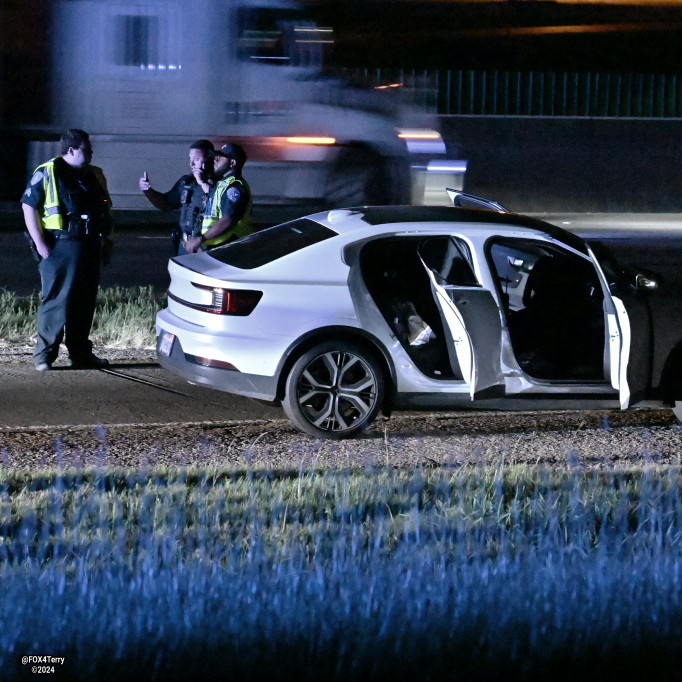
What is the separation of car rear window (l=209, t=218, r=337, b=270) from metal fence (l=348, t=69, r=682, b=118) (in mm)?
18853

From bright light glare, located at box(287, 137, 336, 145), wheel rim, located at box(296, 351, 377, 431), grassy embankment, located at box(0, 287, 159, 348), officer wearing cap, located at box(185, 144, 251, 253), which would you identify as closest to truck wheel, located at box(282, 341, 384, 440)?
wheel rim, located at box(296, 351, 377, 431)

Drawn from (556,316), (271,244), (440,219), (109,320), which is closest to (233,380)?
(271,244)

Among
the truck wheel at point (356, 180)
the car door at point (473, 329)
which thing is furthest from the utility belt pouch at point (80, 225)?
the truck wheel at point (356, 180)

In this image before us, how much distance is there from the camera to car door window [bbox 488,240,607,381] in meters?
7.71

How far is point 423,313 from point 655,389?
1350mm

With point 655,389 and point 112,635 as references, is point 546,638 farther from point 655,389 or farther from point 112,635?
point 655,389

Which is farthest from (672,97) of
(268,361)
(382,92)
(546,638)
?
(546,638)

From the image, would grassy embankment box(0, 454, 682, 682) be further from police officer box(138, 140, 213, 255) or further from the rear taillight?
police officer box(138, 140, 213, 255)

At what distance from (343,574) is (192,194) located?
5.27m

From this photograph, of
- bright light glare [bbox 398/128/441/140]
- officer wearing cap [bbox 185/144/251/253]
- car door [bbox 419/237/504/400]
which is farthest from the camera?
bright light glare [bbox 398/128/441/140]

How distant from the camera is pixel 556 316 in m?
7.95

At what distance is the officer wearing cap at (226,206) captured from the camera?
9.48 m

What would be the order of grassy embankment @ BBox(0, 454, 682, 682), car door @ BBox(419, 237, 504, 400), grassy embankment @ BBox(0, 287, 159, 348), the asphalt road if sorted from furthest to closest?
grassy embankment @ BBox(0, 287, 159, 348), the asphalt road, car door @ BBox(419, 237, 504, 400), grassy embankment @ BBox(0, 454, 682, 682)

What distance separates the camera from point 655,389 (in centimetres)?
755
